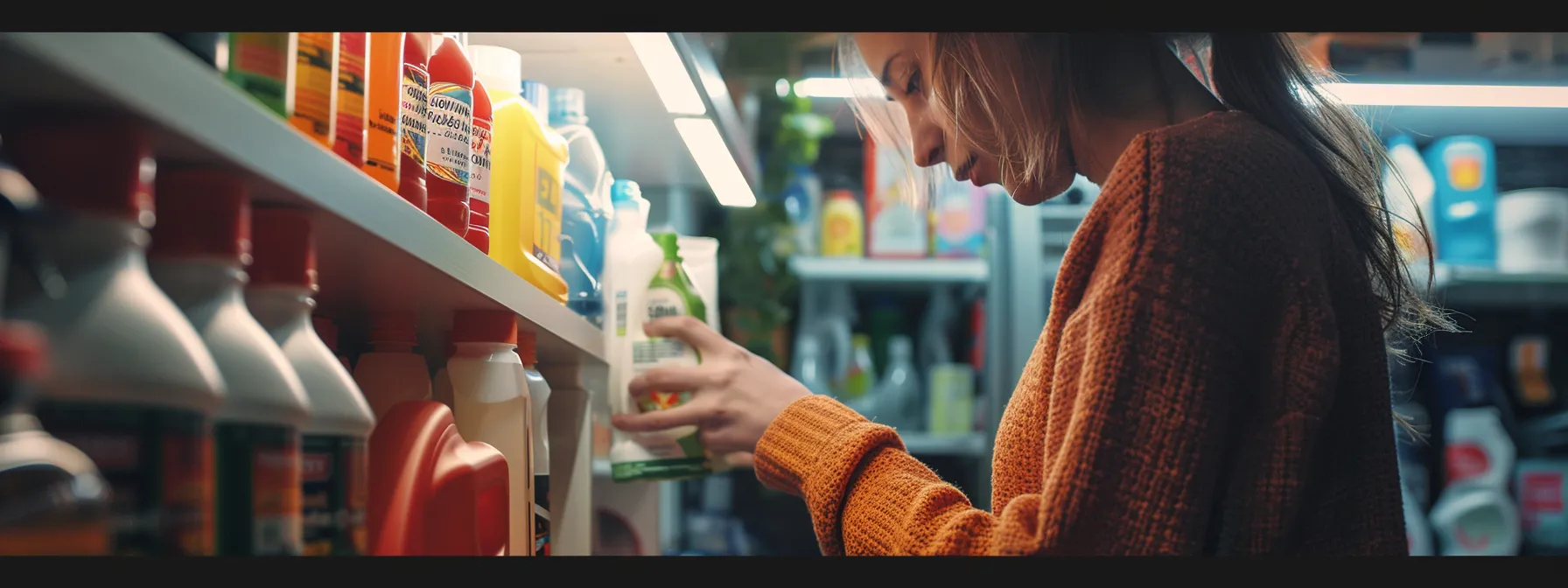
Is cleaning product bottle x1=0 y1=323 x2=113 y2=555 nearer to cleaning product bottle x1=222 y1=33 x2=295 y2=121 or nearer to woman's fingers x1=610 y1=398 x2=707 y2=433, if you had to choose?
cleaning product bottle x1=222 y1=33 x2=295 y2=121

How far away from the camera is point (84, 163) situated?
45 cm

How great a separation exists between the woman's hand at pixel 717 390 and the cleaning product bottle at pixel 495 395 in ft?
1.19

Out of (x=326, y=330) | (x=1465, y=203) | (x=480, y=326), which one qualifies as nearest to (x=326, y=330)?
(x=326, y=330)

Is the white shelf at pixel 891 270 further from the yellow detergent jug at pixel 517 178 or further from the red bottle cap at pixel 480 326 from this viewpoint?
the red bottle cap at pixel 480 326

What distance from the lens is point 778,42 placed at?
142cm

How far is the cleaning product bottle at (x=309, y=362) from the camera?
1.97ft

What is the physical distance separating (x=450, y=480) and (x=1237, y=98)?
27.0 inches

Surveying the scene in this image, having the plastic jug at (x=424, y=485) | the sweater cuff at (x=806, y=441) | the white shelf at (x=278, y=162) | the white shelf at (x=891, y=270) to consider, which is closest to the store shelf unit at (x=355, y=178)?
the white shelf at (x=278, y=162)

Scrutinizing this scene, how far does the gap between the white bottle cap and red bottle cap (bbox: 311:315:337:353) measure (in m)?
0.40

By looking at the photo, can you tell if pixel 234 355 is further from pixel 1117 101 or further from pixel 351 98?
pixel 1117 101

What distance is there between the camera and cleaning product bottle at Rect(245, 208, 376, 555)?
60cm

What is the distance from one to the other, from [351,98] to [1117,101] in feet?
2.03

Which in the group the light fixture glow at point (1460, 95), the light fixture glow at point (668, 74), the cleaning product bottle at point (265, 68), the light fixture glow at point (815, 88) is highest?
the light fixture glow at point (815, 88)

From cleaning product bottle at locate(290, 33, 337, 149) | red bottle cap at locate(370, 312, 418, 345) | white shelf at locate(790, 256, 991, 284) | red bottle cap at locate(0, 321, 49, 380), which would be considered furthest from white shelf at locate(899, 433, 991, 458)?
red bottle cap at locate(0, 321, 49, 380)
